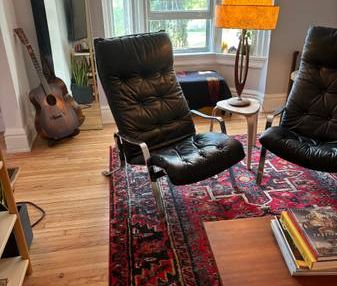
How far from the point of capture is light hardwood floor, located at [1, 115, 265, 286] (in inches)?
64.5

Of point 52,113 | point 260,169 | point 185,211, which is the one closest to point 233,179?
point 260,169

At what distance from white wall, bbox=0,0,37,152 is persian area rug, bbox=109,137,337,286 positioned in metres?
0.89

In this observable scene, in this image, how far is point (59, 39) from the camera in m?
3.07

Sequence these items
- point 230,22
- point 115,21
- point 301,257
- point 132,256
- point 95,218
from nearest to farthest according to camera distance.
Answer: point 301,257 → point 132,256 → point 95,218 → point 230,22 → point 115,21

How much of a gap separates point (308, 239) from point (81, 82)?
263cm

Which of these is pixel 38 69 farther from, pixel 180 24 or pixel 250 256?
pixel 250 256

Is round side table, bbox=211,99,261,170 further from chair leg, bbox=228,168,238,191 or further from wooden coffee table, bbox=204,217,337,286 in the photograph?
wooden coffee table, bbox=204,217,337,286

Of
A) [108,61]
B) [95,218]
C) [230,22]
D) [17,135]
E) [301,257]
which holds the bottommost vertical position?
[95,218]

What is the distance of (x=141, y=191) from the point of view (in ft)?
7.41

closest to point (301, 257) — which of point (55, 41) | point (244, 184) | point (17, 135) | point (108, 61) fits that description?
point (244, 184)

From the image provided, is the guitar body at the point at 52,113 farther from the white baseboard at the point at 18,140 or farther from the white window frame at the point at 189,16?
the white window frame at the point at 189,16

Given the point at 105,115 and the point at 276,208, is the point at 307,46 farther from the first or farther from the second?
the point at 105,115

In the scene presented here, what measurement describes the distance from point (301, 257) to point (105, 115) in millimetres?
2634

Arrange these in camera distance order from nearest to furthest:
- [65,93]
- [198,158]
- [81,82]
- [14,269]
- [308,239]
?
1. [308,239]
2. [14,269]
3. [198,158]
4. [65,93]
5. [81,82]
